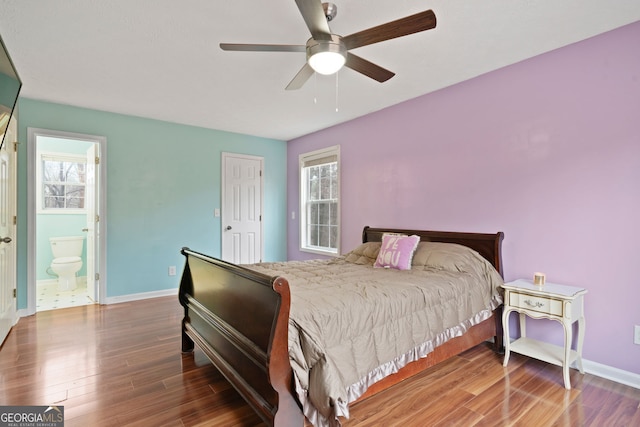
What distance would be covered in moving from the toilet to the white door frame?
1.18m

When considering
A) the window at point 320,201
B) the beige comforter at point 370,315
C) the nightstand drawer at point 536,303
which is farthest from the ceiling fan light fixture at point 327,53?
the window at point 320,201

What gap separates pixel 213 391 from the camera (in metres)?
2.13

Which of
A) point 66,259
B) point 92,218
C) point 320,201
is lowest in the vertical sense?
point 66,259

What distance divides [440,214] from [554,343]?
147cm

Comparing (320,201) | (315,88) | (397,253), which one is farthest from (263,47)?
(320,201)

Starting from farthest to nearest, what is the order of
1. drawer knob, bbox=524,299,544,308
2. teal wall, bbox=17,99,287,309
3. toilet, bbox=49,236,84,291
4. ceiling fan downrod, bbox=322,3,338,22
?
toilet, bbox=49,236,84,291 → teal wall, bbox=17,99,287,309 → drawer knob, bbox=524,299,544,308 → ceiling fan downrod, bbox=322,3,338,22

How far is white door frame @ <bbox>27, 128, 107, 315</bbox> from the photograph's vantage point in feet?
11.9

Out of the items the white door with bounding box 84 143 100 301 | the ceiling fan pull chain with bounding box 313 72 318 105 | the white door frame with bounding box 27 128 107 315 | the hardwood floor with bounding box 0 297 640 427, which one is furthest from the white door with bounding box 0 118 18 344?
the ceiling fan pull chain with bounding box 313 72 318 105

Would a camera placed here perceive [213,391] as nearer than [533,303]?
Yes

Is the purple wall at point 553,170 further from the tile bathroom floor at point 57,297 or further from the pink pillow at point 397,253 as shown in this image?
the tile bathroom floor at point 57,297

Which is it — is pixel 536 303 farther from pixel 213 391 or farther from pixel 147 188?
pixel 147 188

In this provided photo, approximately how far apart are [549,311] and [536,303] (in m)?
0.09

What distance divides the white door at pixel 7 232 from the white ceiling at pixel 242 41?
70 cm

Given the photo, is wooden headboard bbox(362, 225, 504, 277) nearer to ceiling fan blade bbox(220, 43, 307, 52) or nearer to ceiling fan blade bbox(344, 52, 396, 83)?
ceiling fan blade bbox(344, 52, 396, 83)
